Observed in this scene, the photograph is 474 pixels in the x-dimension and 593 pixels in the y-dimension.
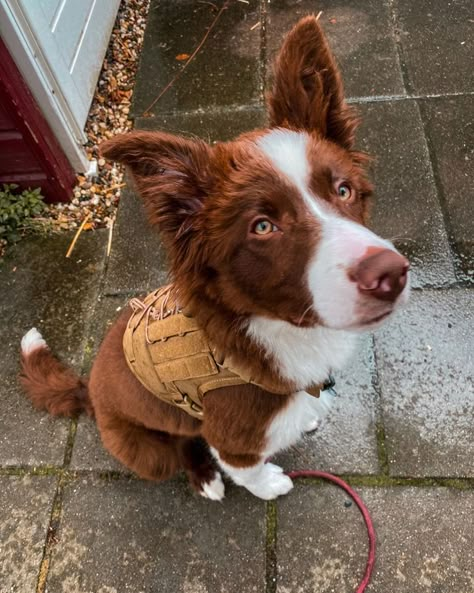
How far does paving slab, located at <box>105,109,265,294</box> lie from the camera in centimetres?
356

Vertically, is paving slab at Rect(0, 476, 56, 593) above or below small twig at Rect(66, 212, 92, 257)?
below

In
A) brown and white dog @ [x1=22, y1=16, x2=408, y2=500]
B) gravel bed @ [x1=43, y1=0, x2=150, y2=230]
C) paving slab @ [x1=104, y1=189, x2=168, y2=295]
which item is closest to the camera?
brown and white dog @ [x1=22, y1=16, x2=408, y2=500]

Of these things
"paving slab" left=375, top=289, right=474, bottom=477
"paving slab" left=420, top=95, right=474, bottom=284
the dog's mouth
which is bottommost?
"paving slab" left=375, top=289, right=474, bottom=477

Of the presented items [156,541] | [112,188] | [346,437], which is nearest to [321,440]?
[346,437]

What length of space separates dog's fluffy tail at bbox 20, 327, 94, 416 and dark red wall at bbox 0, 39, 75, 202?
4.69 ft

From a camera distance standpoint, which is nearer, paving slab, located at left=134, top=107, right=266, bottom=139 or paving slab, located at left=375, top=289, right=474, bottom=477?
paving slab, located at left=375, top=289, right=474, bottom=477

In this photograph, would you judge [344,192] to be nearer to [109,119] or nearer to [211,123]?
[211,123]

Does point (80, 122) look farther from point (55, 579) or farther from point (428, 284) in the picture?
point (55, 579)

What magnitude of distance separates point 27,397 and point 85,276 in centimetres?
90

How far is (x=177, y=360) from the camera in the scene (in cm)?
207

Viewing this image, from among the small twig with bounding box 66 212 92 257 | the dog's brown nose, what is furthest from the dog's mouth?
the small twig with bounding box 66 212 92 257

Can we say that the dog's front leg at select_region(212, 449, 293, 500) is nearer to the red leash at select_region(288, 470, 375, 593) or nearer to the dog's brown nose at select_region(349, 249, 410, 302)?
the red leash at select_region(288, 470, 375, 593)

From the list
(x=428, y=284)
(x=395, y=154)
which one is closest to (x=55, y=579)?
(x=428, y=284)

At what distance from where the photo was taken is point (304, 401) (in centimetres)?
221
